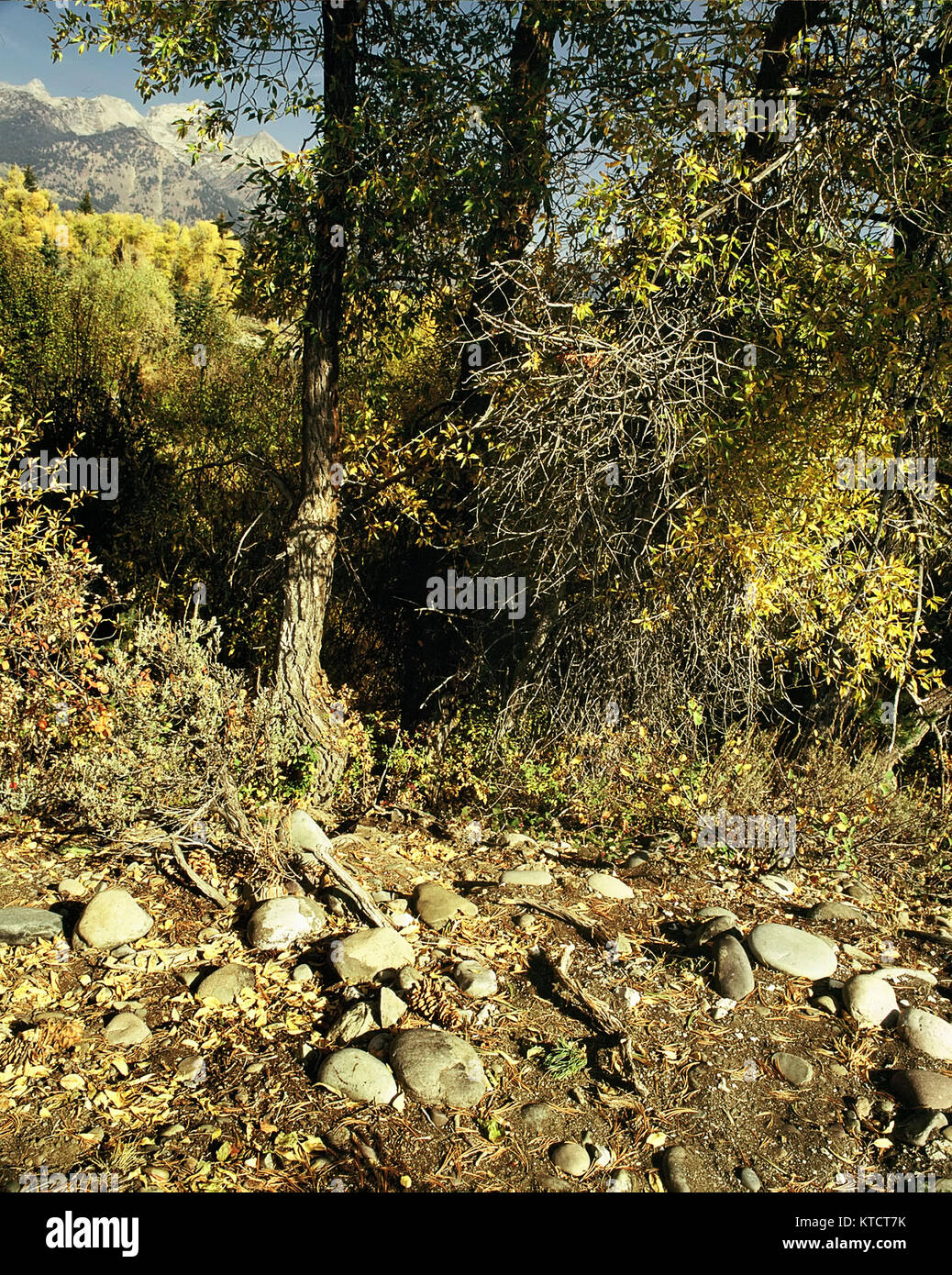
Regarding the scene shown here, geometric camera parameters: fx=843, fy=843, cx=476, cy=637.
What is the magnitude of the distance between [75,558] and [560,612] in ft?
9.46

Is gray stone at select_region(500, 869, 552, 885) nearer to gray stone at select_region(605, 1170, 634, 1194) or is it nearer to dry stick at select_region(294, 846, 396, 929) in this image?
dry stick at select_region(294, 846, 396, 929)

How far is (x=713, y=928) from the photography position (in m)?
4.05

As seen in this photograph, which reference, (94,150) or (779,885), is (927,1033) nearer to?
(779,885)

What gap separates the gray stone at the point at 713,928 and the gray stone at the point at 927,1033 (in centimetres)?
80

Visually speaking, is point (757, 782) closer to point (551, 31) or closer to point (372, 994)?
point (372, 994)

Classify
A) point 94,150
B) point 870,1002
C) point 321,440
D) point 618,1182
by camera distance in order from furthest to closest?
point 94,150 → point 321,440 → point 870,1002 → point 618,1182

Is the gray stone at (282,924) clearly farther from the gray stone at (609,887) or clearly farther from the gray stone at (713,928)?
the gray stone at (713,928)

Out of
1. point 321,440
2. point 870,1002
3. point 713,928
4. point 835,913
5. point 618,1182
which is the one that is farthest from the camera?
point 321,440

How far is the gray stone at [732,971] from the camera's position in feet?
12.0

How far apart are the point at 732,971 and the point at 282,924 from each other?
2001mm

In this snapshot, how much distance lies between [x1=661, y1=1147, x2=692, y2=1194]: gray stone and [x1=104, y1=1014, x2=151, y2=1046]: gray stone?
187cm

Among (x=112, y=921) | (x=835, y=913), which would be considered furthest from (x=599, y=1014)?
(x=112, y=921)

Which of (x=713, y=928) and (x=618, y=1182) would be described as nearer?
(x=618, y=1182)

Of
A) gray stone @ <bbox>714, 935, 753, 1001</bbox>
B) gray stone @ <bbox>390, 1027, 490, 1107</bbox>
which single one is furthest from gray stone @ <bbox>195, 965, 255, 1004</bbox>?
gray stone @ <bbox>714, 935, 753, 1001</bbox>
